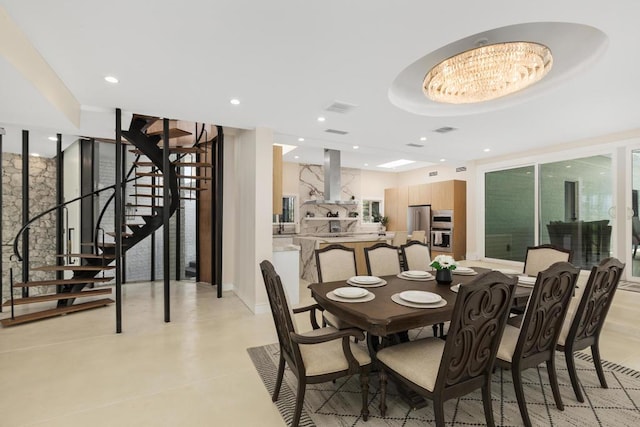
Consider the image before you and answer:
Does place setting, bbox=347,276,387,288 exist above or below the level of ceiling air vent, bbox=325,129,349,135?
below

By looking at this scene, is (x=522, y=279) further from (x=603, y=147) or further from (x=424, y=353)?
(x=603, y=147)

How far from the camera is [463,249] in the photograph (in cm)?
704

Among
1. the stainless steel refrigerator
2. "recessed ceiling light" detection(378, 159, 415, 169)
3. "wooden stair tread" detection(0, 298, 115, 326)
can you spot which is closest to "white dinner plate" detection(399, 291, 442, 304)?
"wooden stair tread" detection(0, 298, 115, 326)

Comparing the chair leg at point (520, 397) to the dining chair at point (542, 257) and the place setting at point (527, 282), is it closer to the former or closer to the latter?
the place setting at point (527, 282)

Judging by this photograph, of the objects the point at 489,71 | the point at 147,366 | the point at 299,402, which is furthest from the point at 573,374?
the point at 147,366

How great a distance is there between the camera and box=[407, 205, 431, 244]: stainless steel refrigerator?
293 inches

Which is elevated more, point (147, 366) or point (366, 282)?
point (366, 282)

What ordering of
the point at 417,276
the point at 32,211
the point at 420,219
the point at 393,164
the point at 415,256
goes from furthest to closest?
1. the point at 393,164
2. the point at 420,219
3. the point at 32,211
4. the point at 415,256
5. the point at 417,276

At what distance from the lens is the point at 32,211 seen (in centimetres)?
525

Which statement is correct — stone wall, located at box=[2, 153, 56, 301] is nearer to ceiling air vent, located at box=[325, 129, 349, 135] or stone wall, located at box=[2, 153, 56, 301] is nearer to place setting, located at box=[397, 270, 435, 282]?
ceiling air vent, located at box=[325, 129, 349, 135]

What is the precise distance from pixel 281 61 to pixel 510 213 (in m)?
5.93

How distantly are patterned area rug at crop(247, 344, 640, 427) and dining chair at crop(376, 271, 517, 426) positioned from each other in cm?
35

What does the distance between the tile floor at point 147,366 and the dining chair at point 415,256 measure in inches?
70.4

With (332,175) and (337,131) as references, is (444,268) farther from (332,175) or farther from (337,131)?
(332,175)
